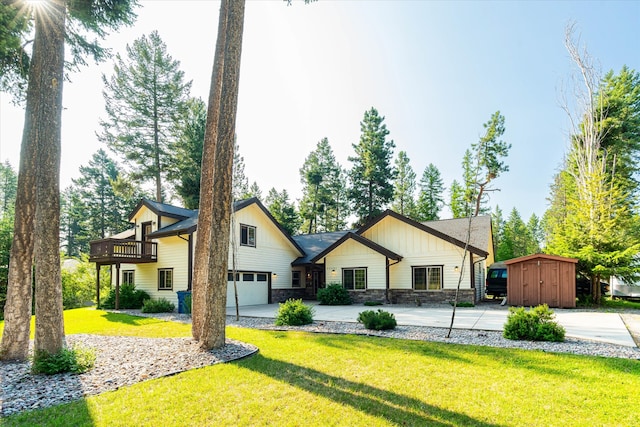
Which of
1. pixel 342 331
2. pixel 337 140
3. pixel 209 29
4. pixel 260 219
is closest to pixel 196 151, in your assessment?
pixel 260 219

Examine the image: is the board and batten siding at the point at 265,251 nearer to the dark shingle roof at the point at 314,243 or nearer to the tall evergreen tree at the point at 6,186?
the dark shingle roof at the point at 314,243

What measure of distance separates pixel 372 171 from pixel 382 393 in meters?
26.4

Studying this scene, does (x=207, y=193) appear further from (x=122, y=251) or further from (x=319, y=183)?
(x=319, y=183)

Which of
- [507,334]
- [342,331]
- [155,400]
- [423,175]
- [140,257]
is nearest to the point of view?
[155,400]

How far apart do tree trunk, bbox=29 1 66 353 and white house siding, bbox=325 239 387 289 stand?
1336cm

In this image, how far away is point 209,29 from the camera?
29.3ft

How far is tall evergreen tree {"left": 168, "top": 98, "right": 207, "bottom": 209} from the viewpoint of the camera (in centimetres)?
2433

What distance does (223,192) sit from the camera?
6555mm

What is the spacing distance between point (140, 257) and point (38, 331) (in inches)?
474

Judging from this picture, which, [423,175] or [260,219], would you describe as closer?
[260,219]

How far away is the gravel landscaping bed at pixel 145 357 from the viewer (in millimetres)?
4219

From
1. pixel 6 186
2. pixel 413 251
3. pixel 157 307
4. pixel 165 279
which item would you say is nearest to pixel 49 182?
pixel 157 307

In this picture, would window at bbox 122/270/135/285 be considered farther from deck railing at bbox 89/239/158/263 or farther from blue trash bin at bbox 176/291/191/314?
blue trash bin at bbox 176/291/191/314

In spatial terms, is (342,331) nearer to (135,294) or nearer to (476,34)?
(476,34)
